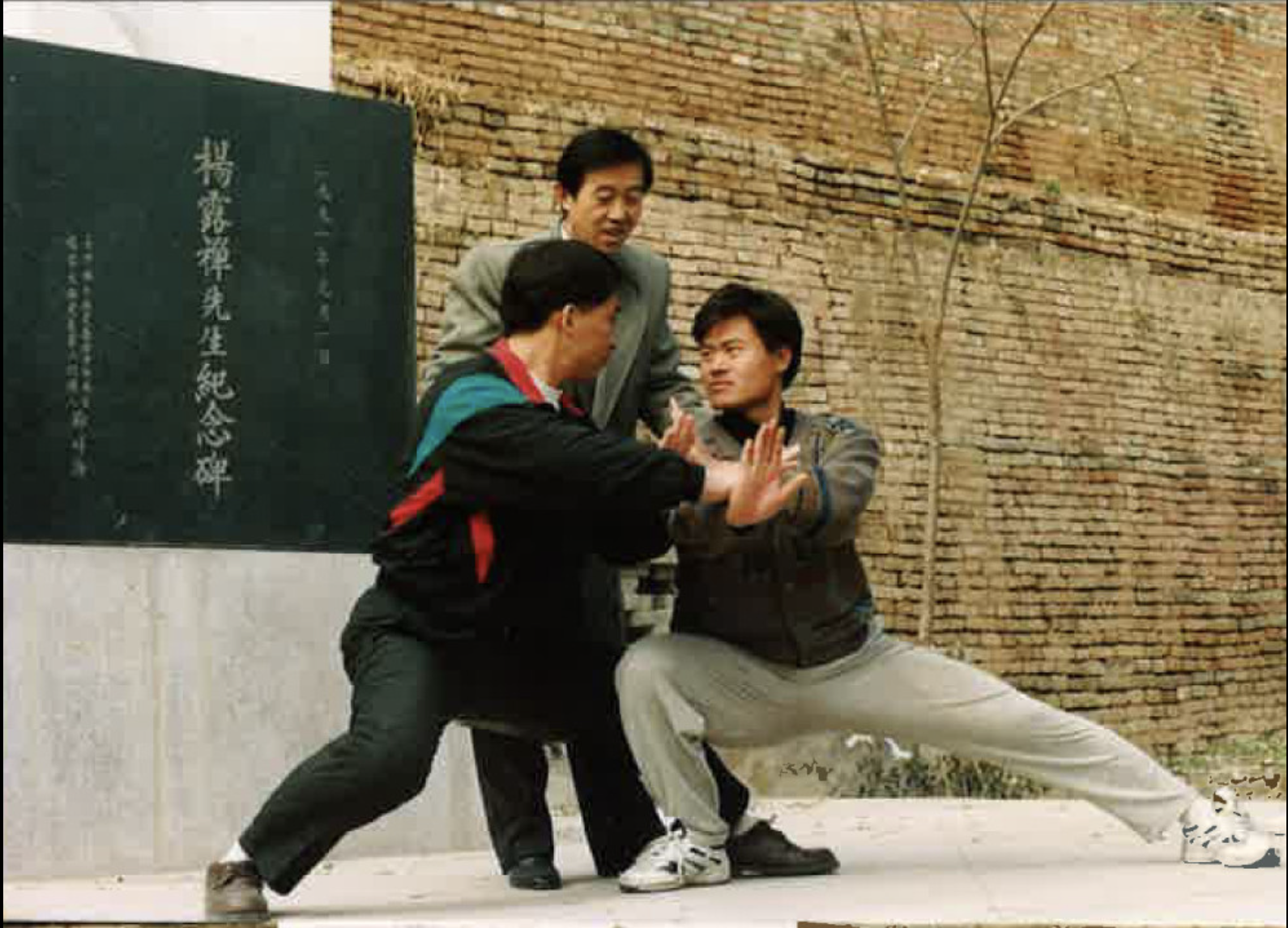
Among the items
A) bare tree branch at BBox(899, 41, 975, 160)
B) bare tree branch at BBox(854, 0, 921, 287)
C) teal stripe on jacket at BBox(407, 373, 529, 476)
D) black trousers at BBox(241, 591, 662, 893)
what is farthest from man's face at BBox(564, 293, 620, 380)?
bare tree branch at BBox(899, 41, 975, 160)

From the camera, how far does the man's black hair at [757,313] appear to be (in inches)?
153

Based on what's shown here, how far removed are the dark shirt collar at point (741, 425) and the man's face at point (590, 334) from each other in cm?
Result: 41

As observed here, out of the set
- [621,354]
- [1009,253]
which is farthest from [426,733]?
[1009,253]

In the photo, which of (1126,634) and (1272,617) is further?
(1272,617)

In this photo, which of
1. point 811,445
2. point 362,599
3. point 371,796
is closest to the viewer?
point 371,796

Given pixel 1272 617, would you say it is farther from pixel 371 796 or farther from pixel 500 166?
pixel 371 796

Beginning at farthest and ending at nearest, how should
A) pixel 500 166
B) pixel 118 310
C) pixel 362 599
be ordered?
pixel 500 166 < pixel 118 310 < pixel 362 599

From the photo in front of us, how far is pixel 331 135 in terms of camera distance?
191 inches

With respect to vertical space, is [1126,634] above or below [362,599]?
below

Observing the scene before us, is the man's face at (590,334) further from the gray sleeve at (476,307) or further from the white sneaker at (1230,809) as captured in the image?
the white sneaker at (1230,809)

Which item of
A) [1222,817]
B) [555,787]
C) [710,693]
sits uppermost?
[710,693]

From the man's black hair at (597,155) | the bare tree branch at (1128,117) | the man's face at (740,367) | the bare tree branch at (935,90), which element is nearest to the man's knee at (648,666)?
the man's face at (740,367)

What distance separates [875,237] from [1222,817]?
20.0ft

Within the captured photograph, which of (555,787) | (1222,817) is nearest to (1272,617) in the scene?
(555,787)
